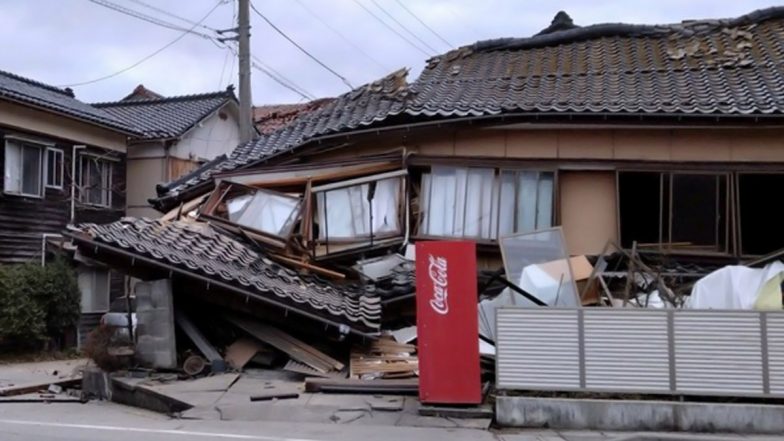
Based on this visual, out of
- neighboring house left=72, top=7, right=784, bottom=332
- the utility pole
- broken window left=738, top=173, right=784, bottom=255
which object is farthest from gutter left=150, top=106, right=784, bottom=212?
the utility pole

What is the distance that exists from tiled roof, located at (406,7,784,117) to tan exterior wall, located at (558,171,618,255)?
1287mm

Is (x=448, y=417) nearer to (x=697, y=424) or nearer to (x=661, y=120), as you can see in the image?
(x=697, y=424)

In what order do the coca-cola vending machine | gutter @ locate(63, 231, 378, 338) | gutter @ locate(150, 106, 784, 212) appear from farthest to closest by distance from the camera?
gutter @ locate(150, 106, 784, 212) < gutter @ locate(63, 231, 378, 338) < the coca-cola vending machine

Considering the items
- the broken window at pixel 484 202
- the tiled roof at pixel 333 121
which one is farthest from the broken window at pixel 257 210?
the broken window at pixel 484 202

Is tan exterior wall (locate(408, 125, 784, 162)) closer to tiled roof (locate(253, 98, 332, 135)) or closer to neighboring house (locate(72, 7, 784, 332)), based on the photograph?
neighboring house (locate(72, 7, 784, 332))

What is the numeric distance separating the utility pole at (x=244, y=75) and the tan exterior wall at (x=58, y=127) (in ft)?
17.4

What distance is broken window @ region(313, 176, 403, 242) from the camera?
14.0 m

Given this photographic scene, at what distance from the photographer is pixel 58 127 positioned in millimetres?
20578

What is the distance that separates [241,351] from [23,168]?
10962 mm

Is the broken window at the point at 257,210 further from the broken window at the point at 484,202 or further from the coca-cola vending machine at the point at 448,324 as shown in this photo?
the coca-cola vending machine at the point at 448,324

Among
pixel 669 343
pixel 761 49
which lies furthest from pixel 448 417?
pixel 761 49

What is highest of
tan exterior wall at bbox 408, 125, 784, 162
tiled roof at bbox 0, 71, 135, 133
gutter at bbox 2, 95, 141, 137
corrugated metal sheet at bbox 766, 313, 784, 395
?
tiled roof at bbox 0, 71, 135, 133

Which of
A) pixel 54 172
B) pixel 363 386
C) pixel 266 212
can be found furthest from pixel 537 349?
pixel 54 172

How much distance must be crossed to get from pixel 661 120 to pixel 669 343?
17.3ft
